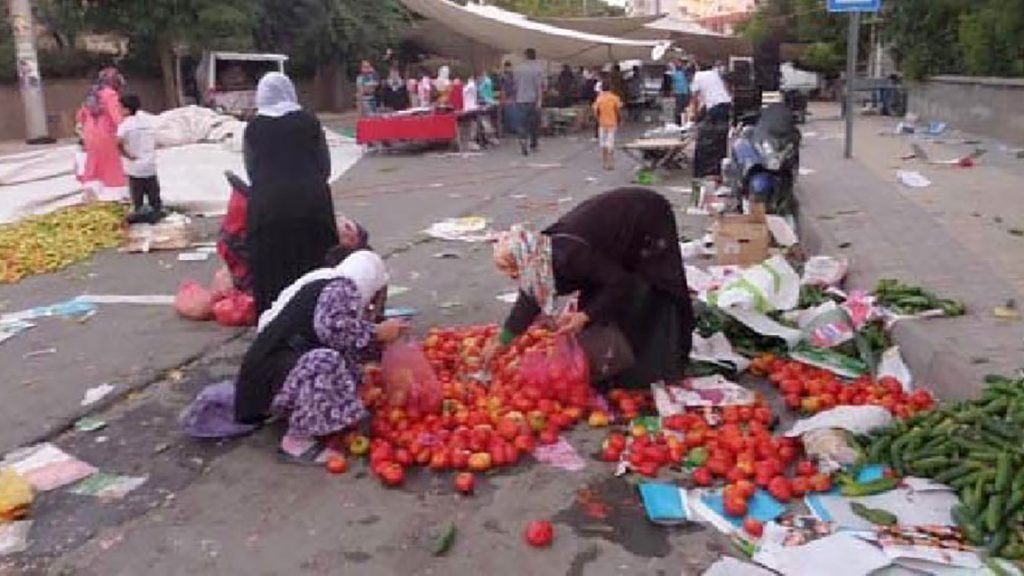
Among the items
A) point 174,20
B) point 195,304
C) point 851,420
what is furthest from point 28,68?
point 851,420

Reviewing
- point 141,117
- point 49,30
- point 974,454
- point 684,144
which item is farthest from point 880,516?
point 49,30

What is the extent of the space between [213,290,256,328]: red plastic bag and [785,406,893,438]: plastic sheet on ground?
4.05 metres

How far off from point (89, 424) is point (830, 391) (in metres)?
3.83

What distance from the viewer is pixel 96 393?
5.66 meters

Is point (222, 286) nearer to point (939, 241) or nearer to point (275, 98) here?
point (275, 98)

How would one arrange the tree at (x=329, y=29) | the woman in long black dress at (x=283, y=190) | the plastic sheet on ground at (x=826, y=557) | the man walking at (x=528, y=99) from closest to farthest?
the plastic sheet on ground at (x=826, y=557)
the woman in long black dress at (x=283, y=190)
the man walking at (x=528, y=99)
the tree at (x=329, y=29)

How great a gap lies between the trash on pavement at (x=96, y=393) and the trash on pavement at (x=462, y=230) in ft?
15.9

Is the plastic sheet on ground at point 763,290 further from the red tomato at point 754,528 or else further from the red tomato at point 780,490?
the red tomato at point 754,528

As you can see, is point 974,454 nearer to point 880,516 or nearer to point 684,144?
point 880,516

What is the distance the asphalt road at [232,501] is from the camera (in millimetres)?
3680

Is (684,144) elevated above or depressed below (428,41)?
below

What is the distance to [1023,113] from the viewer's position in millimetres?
15922

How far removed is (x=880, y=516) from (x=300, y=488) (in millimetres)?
2383

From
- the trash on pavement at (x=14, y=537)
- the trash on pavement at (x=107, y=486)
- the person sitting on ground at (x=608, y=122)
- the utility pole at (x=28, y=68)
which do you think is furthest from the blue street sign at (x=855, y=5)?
the utility pole at (x=28, y=68)
